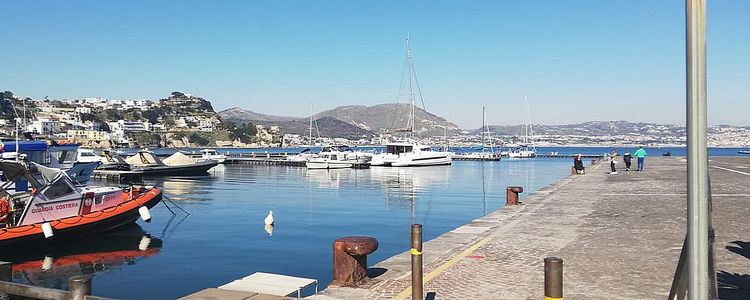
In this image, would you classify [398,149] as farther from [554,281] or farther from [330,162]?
[554,281]

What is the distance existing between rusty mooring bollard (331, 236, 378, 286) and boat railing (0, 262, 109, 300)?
361cm

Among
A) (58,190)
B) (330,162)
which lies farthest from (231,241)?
(330,162)

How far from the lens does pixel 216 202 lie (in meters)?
33.4

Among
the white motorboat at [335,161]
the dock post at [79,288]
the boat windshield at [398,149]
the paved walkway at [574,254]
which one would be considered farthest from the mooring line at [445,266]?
the boat windshield at [398,149]

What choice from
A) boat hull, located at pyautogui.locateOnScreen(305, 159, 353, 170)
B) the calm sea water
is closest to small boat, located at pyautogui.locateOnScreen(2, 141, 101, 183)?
the calm sea water

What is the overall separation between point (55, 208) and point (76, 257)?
7.81 feet

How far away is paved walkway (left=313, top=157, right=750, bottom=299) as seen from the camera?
8.33 meters

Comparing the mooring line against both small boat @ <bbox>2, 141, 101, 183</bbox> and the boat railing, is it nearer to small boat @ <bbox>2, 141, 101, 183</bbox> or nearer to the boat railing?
the boat railing

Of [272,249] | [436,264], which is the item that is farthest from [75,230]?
[436,264]

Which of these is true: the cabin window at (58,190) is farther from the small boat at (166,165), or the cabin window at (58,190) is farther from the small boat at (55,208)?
the small boat at (166,165)

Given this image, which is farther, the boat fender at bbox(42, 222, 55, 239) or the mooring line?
the boat fender at bbox(42, 222, 55, 239)

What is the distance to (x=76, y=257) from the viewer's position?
17125mm

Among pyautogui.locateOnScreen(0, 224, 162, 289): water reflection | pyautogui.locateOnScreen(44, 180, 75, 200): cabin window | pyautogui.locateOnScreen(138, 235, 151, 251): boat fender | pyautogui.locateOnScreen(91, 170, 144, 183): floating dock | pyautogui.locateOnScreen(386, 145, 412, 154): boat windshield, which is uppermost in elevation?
pyautogui.locateOnScreen(386, 145, 412, 154): boat windshield

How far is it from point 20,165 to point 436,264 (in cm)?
1553
